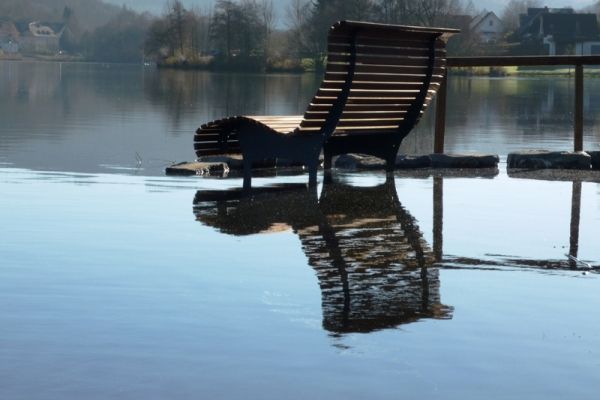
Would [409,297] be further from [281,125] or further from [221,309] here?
[281,125]

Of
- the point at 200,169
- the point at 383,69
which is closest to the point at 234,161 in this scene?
the point at 200,169

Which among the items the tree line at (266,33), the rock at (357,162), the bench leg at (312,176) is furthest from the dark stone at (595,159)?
the tree line at (266,33)

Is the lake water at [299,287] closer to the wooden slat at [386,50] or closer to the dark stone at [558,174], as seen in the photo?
the dark stone at [558,174]

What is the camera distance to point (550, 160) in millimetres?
13297

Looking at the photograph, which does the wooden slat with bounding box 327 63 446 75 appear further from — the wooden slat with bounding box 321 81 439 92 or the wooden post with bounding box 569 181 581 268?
the wooden post with bounding box 569 181 581 268

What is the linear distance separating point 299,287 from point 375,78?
506cm

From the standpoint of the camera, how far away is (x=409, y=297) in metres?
6.27

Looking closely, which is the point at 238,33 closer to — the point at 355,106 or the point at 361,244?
the point at 355,106

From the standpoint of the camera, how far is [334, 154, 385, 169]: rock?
43.3 feet

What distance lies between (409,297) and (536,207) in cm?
407

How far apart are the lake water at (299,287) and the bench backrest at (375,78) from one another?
53 cm

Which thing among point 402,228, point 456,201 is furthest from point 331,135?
point 402,228

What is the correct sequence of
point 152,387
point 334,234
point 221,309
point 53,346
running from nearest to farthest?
point 152,387 → point 53,346 → point 221,309 → point 334,234

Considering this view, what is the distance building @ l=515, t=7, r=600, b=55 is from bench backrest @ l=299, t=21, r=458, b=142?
129 meters
